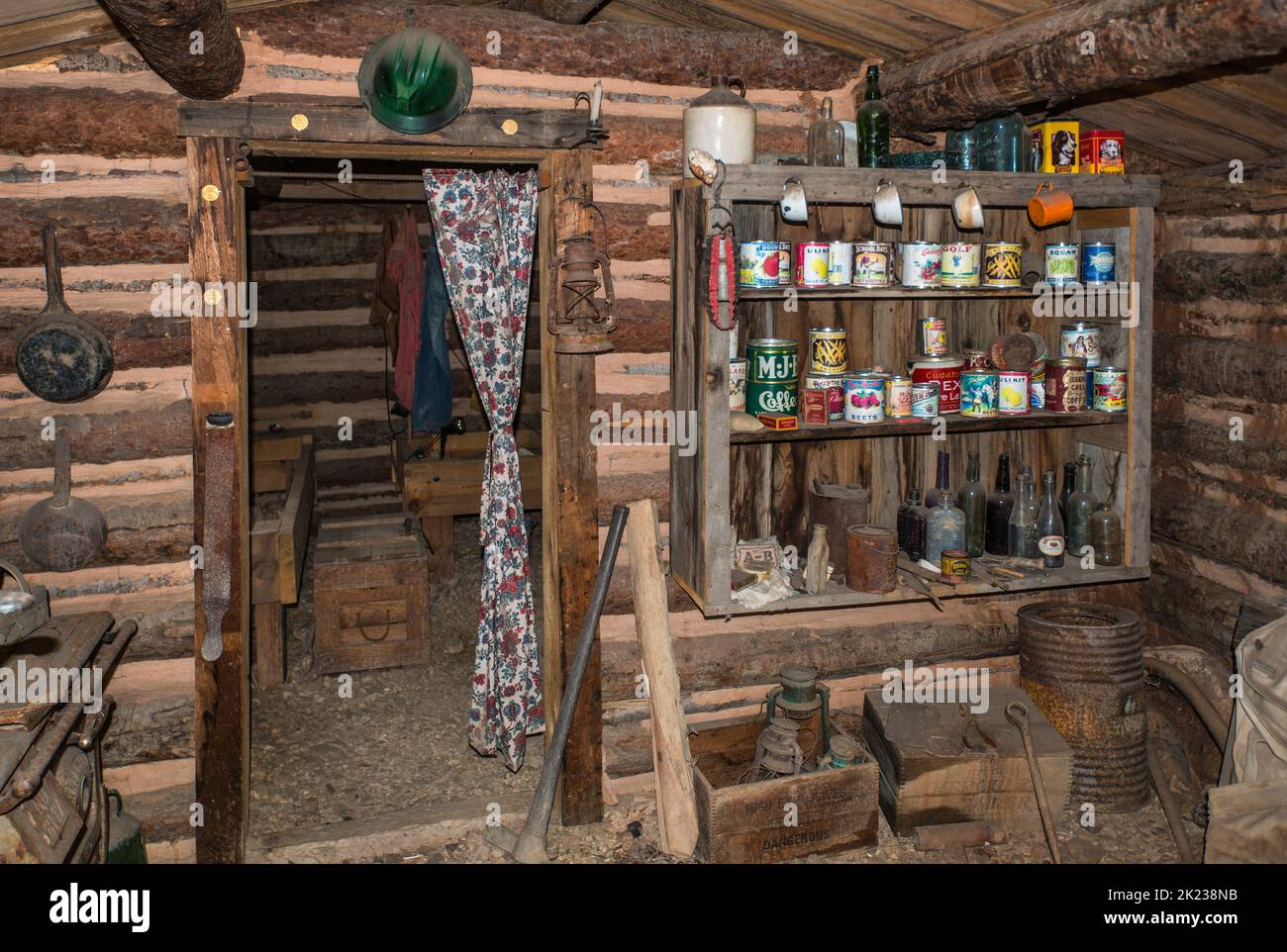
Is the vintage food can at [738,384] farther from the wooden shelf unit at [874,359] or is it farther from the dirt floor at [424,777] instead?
the dirt floor at [424,777]

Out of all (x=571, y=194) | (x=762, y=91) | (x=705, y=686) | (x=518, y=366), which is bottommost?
(x=705, y=686)

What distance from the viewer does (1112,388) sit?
4051mm

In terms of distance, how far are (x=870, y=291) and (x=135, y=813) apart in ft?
10.4

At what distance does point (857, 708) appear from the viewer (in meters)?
4.48

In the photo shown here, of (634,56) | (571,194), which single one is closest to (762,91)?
(634,56)

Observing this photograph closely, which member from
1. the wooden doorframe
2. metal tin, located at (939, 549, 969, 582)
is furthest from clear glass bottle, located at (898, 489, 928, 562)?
the wooden doorframe

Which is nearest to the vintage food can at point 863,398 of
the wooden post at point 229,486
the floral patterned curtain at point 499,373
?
the floral patterned curtain at point 499,373

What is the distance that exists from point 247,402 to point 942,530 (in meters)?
2.60

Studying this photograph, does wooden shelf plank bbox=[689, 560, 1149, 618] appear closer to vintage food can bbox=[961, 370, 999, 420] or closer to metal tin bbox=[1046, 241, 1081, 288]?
vintage food can bbox=[961, 370, 999, 420]

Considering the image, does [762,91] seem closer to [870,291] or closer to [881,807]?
[870,291]

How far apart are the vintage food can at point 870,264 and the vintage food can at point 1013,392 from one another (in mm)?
610

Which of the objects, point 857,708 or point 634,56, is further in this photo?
point 857,708

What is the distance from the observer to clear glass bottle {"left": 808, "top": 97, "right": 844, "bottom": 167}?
389 cm

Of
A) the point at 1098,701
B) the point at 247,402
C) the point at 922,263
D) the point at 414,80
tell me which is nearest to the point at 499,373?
the point at 247,402
